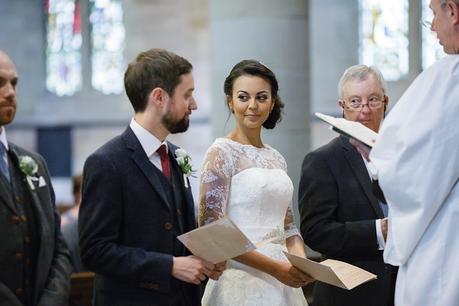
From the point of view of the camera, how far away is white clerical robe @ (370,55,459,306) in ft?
10.3

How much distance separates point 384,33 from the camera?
13.2 metres

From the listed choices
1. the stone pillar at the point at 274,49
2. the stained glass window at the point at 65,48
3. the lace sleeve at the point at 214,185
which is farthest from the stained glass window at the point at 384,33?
the lace sleeve at the point at 214,185

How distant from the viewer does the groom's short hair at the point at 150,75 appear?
3.77 meters

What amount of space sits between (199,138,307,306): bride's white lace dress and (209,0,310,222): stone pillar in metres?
3.62

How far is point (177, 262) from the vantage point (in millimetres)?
3607

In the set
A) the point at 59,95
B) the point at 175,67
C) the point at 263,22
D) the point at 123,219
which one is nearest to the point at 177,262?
the point at 123,219

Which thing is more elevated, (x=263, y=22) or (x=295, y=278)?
(x=263, y=22)

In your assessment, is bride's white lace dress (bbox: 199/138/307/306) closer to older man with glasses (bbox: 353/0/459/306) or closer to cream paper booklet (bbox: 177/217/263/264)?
cream paper booklet (bbox: 177/217/263/264)

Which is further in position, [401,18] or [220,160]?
[401,18]

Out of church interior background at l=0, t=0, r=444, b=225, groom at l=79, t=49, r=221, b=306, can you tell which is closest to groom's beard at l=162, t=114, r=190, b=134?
groom at l=79, t=49, r=221, b=306

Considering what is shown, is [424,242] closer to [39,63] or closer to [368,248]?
[368,248]

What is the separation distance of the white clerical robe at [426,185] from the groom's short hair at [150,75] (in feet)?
3.22

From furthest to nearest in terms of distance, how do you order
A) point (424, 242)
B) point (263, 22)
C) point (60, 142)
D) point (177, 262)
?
1. point (60, 142)
2. point (263, 22)
3. point (177, 262)
4. point (424, 242)

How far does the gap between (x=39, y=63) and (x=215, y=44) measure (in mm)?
7217
